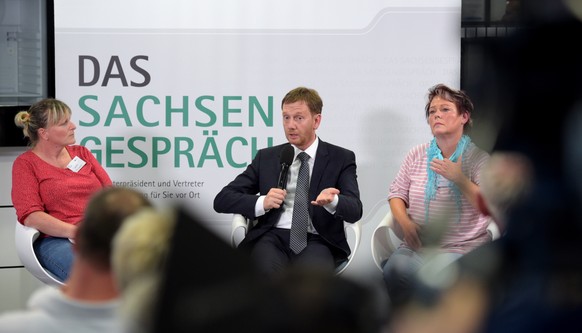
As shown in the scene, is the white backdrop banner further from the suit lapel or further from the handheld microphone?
the handheld microphone

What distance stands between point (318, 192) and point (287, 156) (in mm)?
260

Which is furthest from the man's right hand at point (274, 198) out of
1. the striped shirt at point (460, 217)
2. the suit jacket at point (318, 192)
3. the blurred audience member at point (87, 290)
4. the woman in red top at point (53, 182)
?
the striped shirt at point (460, 217)

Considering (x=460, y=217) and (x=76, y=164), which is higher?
(x=460, y=217)

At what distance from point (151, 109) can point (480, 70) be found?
5.52 m

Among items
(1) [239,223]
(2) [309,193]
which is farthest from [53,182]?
(2) [309,193]

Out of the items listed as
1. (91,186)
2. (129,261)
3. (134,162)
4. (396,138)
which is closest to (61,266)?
(91,186)

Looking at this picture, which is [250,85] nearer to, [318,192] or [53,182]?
[318,192]

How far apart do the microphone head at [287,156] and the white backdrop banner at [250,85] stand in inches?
39.5

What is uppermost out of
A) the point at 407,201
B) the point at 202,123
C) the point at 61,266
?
the point at 202,123

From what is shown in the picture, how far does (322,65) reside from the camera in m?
5.71

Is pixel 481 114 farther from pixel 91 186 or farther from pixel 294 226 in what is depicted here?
pixel 91 186

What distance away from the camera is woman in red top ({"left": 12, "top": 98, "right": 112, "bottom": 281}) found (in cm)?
471

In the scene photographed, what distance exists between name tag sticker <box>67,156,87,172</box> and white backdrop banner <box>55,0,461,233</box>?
70cm

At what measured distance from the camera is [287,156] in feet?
15.2
